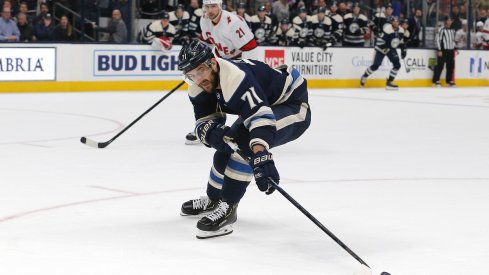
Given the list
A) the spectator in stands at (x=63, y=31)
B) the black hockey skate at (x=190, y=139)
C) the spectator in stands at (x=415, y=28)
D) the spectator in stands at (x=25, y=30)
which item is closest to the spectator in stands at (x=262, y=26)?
the spectator in stands at (x=415, y=28)

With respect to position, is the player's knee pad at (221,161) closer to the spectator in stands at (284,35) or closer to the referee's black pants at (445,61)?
the spectator in stands at (284,35)

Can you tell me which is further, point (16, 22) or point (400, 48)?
point (400, 48)

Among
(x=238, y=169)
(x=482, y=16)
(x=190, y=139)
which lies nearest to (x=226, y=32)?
(x=190, y=139)

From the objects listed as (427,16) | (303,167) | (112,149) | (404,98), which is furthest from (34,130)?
(427,16)

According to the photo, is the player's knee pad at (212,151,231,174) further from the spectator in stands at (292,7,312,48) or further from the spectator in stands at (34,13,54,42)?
the spectator in stands at (292,7,312,48)

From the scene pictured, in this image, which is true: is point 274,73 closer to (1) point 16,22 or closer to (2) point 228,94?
(2) point 228,94

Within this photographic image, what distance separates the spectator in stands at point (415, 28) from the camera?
19109 millimetres

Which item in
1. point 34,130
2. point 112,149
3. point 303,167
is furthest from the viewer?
point 34,130

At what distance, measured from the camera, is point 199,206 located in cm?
501

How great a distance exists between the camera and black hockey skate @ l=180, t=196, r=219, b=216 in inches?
197

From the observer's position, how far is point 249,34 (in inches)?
320

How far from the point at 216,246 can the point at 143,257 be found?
40cm

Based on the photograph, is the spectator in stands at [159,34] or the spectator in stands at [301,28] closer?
the spectator in stands at [159,34]

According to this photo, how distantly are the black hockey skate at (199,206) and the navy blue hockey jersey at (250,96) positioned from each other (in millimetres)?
567
